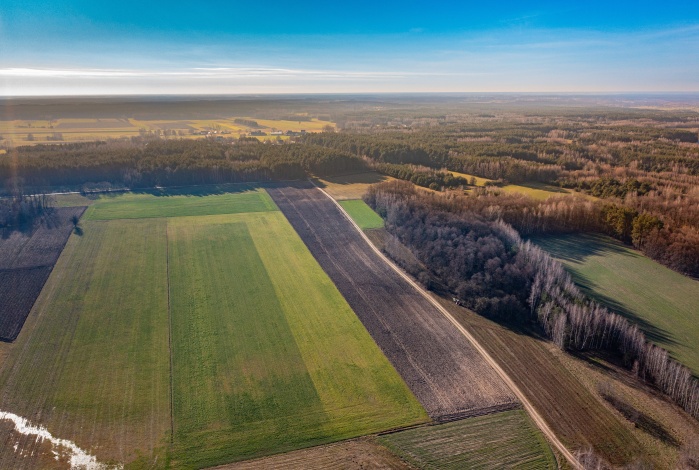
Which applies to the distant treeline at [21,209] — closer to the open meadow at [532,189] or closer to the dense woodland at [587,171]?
the dense woodland at [587,171]

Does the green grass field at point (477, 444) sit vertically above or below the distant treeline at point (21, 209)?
below

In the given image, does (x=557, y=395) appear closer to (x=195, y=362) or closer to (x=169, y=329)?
(x=195, y=362)

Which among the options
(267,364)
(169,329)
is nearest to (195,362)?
(267,364)

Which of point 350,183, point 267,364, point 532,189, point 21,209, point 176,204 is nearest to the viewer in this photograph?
point 267,364

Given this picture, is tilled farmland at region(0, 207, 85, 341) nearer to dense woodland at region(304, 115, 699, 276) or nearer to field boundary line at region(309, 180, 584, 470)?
field boundary line at region(309, 180, 584, 470)

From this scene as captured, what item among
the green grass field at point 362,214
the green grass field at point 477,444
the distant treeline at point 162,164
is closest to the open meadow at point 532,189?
the green grass field at point 362,214

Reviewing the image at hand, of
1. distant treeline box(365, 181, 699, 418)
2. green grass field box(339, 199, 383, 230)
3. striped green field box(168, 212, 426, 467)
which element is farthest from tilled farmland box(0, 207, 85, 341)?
green grass field box(339, 199, 383, 230)
